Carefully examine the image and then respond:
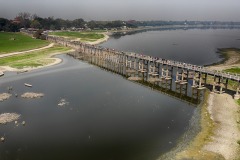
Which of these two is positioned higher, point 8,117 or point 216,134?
point 216,134

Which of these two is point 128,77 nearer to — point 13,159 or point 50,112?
point 50,112

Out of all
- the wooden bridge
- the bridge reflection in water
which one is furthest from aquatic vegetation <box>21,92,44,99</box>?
the wooden bridge

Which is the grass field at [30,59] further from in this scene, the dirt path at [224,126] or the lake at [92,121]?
the dirt path at [224,126]

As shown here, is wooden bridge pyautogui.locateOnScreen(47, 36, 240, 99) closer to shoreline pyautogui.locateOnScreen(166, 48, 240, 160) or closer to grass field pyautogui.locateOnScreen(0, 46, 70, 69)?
shoreline pyautogui.locateOnScreen(166, 48, 240, 160)

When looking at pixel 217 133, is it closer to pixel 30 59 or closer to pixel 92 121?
pixel 92 121

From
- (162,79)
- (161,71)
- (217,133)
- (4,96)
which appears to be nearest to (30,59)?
(4,96)

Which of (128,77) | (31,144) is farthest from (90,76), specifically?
(31,144)
